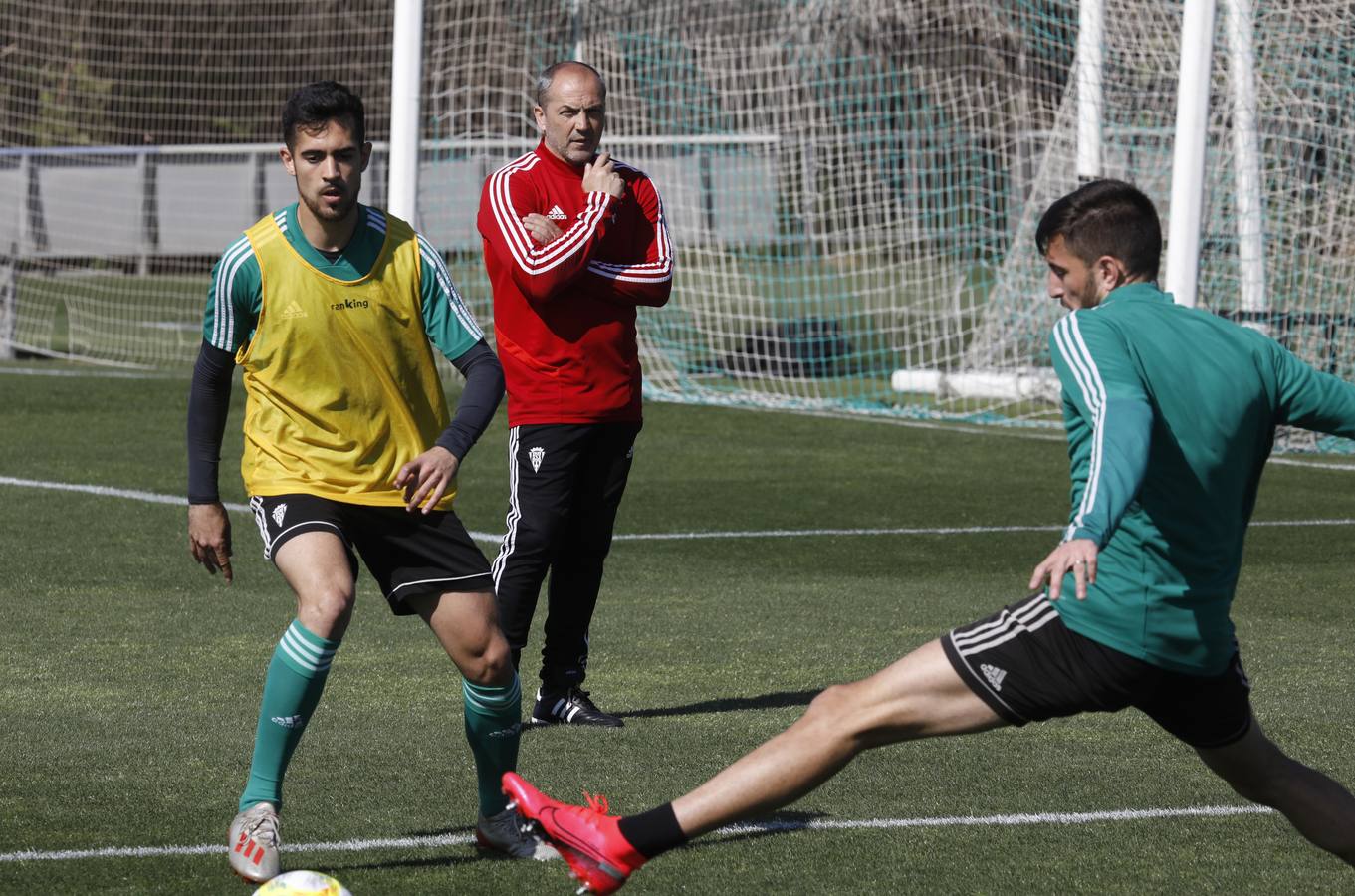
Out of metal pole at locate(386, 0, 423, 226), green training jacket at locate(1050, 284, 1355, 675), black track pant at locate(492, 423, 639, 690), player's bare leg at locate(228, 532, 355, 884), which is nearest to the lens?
green training jacket at locate(1050, 284, 1355, 675)

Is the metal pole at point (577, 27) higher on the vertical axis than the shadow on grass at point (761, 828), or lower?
higher

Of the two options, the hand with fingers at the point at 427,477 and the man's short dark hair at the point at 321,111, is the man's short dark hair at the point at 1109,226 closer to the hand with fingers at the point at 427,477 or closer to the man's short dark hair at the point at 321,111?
the hand with fingers at the point at 427,477

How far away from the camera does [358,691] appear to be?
6.88 metres

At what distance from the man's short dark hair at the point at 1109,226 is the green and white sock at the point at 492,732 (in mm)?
1788

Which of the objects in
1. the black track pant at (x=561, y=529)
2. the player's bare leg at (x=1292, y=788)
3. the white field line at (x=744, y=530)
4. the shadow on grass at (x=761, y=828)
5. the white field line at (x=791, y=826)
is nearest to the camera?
the player's bare leg at (x=1292, y=788)

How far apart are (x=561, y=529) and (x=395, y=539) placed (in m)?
1.61

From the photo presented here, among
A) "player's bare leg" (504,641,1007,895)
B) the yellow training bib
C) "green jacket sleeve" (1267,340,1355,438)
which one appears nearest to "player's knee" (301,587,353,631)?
the yellow training bib

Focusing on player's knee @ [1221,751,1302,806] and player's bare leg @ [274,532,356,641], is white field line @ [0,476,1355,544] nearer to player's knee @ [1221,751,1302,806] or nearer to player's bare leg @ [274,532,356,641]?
player's bare leg @ [274,532,356,641]

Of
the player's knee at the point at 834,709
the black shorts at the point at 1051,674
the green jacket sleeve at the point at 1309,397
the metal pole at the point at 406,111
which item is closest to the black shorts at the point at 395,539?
the player's knee at the point at 834,709

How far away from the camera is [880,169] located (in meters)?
18.2

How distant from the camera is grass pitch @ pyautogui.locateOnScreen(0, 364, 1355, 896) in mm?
4926

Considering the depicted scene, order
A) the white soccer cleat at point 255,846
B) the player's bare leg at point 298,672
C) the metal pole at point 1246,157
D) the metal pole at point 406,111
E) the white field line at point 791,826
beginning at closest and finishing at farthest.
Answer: the white soccer cleat at point 255,846 < the player's bare leg at point 298,672 < the white field line at point 791,826 < the metal pole at point 406,111 < the metal pole at point 1246,157

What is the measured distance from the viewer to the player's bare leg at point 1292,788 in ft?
13.9

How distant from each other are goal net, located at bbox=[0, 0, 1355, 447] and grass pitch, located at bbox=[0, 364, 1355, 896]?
163 inches
